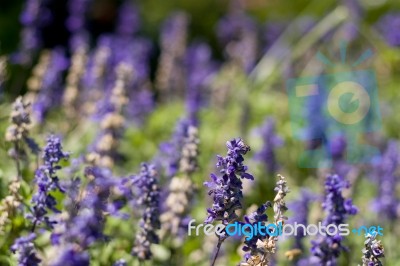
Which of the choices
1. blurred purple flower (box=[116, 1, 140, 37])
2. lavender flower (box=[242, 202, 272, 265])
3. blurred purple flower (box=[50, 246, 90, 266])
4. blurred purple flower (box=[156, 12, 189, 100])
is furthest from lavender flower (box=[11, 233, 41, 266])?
blurred purple flower (box=[116, 1, 140, 37])

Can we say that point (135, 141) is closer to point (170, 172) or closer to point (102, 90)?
point (102, 90)

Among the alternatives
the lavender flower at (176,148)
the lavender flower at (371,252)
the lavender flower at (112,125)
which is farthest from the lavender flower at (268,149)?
the lavender flower at (371,252)

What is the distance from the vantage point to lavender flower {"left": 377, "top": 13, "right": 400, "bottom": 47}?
9.60m

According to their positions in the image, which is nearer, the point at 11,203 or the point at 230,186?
the point at 230,186

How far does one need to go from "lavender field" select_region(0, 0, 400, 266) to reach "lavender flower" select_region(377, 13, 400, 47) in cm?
3

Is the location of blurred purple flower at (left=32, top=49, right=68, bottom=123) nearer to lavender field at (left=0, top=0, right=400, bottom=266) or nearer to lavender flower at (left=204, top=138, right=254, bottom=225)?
lavender field at (left=0, top=0, right=400, bottom=266)

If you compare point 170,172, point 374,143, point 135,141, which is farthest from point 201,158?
point 170,172

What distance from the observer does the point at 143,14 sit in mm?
14055

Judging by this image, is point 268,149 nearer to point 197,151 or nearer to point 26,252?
point 197,151

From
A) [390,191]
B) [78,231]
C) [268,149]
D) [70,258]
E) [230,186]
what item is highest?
[268,149]

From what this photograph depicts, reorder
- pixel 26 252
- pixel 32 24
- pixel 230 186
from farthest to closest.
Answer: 1. pixel 32 24
2. pixel 230 186
3. pixel 26 252

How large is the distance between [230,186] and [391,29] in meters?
7.68

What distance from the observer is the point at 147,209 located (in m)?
3.55

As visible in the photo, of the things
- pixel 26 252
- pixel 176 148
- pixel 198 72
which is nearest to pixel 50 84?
pixel 176 148
